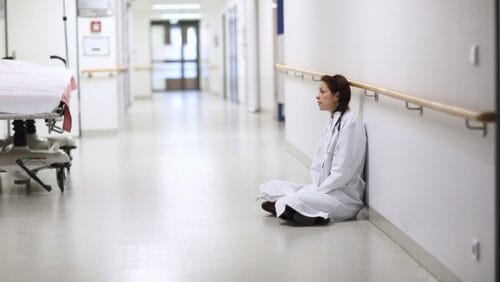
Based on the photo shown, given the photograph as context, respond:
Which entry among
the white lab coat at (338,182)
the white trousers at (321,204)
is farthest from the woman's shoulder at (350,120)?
the white trousers at (321,204)

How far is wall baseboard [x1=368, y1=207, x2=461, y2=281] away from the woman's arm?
308 millimetres

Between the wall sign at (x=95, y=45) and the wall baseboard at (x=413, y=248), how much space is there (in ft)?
24.9

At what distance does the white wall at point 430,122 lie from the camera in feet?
11.6

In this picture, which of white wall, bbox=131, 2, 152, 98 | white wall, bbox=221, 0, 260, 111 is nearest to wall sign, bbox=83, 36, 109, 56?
white wall, bbox=221, 0, 260, 111

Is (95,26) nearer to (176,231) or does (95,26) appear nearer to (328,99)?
(328,99)

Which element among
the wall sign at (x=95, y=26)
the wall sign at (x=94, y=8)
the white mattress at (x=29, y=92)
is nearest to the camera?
the white mattress at (x=29, y=92)

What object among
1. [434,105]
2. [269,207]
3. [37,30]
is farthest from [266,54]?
[434,105]

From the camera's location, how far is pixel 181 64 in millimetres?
32031

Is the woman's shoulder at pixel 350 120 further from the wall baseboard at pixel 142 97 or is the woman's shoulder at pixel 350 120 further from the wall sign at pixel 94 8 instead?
the wall baseboard at pixel 142 97

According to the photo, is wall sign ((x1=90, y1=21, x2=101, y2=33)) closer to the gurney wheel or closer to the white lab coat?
the gurney wheel

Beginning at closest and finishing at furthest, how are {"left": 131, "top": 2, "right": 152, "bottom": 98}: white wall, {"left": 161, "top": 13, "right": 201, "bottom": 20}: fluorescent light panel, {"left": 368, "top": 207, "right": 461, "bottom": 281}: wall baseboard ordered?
{"left": 368, "top": 207, "right": 461, "bottom": 281}: wall baseboard
{"left": 131, "top": 2, "right": 152, "bottom": 98}: white wall
{"left": 161, "top": 13, "right": 201, "bottom": 20}: fluorescent light panel

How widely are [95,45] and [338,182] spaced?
7.55 metres

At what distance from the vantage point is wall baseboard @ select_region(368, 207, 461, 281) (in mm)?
4129

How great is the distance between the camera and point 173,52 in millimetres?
31812
